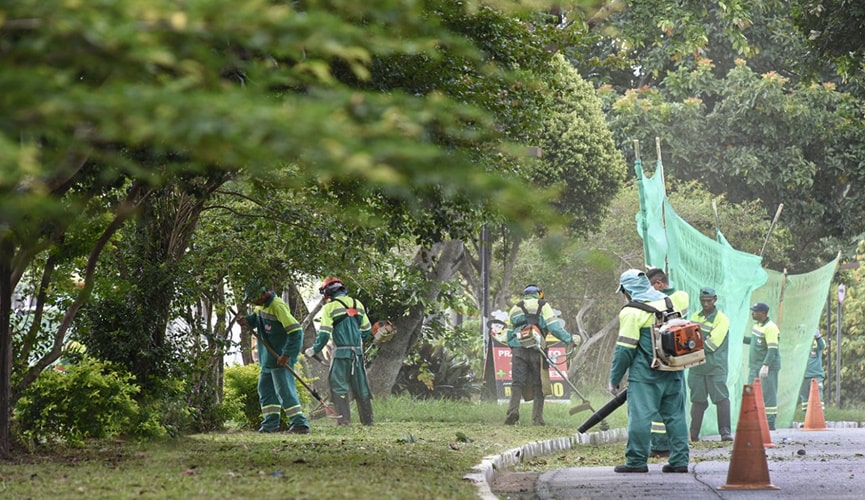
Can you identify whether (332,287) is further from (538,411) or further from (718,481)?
(718,481)

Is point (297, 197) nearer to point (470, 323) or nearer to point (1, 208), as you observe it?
point (1, 208)

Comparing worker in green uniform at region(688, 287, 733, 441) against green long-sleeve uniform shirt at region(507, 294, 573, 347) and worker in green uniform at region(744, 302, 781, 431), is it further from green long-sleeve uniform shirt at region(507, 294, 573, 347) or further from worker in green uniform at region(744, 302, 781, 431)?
worker in green uniform at region(744, 302, 781, 431)

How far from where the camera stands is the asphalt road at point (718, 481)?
10312mm

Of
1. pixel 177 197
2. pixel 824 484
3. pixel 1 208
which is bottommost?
pixel 824 484

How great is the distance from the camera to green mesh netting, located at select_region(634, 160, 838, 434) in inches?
623

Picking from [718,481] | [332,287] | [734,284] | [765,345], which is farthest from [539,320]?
[718,481]

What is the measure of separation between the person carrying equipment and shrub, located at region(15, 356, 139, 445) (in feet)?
24.3

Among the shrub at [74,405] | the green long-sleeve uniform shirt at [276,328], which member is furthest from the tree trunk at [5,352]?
A: the green long-sleeve uniform shirt at [276,328]

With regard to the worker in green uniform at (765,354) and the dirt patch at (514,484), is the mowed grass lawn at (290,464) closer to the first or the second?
the dirt patch at (514,484)

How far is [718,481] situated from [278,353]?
5.65 m

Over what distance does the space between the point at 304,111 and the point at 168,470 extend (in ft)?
21.8

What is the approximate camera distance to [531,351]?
1839 cm

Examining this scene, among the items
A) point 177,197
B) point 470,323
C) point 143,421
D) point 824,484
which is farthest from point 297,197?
point 470,323

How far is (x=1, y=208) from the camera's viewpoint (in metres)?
4.14
